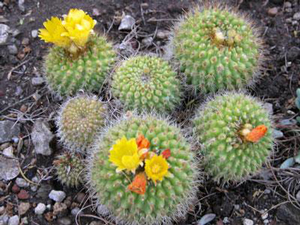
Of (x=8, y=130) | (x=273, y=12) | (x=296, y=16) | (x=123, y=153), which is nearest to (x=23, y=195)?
(x=8, y=130)

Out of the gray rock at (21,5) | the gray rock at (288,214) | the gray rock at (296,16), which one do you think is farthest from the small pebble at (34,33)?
the gray rock at (288,214)

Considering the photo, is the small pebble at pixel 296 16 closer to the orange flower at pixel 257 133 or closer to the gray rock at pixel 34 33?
the orange flower at pixel 257 133

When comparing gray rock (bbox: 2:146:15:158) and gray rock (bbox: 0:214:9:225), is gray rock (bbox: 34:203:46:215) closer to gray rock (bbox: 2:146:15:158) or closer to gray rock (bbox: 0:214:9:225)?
gray rock (bbox: 0:214:9:225)

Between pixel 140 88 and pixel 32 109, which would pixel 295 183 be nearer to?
pixel 140 88

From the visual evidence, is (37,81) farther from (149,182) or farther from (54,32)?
(149,182)

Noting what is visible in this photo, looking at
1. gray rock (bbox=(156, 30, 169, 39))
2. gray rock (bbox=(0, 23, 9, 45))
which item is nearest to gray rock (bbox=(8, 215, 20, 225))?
gray rock (bbox=(0, 23, 9, 45))

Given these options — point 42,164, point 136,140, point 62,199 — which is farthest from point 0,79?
point 136,140
